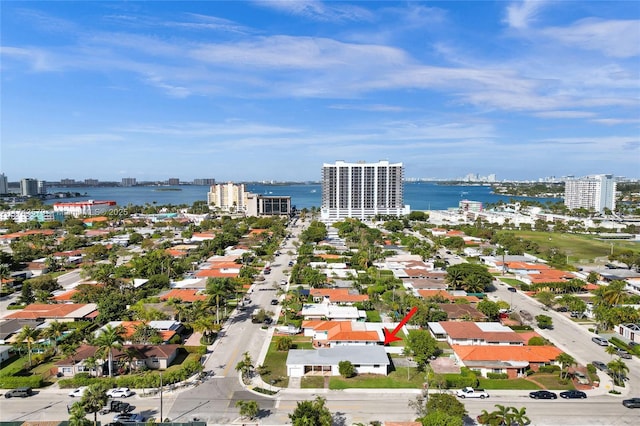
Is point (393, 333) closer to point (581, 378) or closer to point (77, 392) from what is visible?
point (581, 378)

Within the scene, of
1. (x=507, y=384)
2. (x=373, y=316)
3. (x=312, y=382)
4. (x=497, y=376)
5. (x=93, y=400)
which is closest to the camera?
(x=93, y=400)

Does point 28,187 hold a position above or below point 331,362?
above

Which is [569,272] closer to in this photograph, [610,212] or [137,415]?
[137,415]

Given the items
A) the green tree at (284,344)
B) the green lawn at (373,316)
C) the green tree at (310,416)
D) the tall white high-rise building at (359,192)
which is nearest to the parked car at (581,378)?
the green lawn at (373,316)

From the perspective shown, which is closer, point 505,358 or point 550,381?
point 550,381

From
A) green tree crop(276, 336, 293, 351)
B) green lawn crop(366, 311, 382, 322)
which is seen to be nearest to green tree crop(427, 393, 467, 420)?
green tree crop(276, 336, 293, 351)

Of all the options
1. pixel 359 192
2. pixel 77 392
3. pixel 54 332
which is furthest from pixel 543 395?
pixel 359 192

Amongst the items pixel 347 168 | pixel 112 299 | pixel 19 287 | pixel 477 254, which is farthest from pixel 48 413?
pixel 347 168
